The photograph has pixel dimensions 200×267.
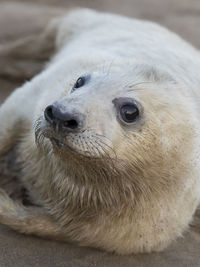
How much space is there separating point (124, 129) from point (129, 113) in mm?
78

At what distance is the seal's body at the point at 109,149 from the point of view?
2309 mm

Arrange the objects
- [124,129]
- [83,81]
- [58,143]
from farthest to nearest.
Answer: [83,81] → [124,129] → [58,143]

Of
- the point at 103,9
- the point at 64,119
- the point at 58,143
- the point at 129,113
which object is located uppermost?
the point at 103,9

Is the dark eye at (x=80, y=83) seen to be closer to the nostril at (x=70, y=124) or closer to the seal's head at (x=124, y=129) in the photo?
the seal's head at (x=124, y=129)

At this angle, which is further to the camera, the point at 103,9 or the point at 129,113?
the point at 103,9

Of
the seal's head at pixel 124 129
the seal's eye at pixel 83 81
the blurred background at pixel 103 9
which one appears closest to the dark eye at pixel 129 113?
the seal's head at pixel 124 129

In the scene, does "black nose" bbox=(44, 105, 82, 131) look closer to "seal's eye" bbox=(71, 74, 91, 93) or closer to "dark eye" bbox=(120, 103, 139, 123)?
"dark eye" bbox=(120, 103, 139, 123)

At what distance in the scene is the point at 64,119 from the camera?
215 cm

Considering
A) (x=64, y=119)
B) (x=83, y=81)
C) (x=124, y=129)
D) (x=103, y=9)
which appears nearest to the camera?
(x=64, y=119)

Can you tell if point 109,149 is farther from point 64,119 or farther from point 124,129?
point 64,119

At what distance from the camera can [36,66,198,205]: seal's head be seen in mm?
2217

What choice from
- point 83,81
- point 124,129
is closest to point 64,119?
point 124,129

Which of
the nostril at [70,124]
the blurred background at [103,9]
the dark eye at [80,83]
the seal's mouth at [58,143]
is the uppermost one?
the blurred background at [103,9]

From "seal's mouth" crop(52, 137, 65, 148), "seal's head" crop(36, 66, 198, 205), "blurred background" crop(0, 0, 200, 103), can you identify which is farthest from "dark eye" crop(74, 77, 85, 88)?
"blurred background" crop(0, 0, 200, 103)
